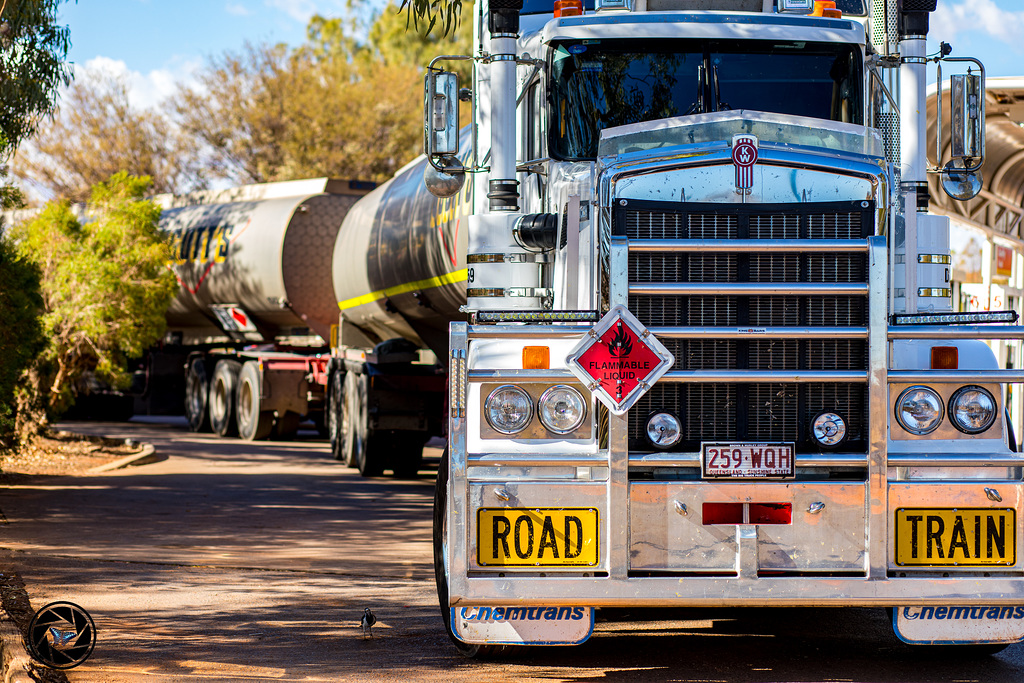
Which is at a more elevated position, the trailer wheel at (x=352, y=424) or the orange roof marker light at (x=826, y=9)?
the orange roof marker light at (x=826, y=9)

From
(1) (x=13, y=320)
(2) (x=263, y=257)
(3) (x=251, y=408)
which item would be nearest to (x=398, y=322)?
(1) (x=13, y=320)

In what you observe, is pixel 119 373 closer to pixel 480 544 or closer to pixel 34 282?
pixel 34 282

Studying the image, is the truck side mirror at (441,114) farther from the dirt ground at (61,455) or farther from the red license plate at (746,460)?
the dirt ground at (61,455)

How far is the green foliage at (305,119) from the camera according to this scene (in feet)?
160

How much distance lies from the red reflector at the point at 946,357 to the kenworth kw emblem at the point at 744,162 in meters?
1.12

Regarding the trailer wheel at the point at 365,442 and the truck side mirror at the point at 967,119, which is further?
the trailer wheel at the point at 365,442

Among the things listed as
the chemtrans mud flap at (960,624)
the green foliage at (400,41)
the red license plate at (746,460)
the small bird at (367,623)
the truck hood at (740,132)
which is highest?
the green foliage at (400,41)

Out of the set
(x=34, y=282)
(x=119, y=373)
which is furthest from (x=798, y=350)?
(x=119, y=373)

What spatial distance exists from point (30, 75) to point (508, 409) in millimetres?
9604

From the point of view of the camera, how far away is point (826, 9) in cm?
789

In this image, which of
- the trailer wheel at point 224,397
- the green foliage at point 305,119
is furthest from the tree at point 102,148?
the trailer wheel at point 224,397

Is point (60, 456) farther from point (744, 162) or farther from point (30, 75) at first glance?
point (744, 162)

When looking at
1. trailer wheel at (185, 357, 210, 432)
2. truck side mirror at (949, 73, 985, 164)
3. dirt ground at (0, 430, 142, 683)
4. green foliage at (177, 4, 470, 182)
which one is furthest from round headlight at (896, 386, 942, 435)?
green foliage at (177, 4, 470, 182)

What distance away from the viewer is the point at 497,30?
735 cm
